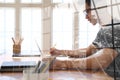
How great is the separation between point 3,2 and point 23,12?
0.36ft

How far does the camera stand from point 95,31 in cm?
79

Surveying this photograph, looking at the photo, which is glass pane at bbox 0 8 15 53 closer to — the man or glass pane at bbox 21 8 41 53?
glass pane at bbox 21 8 41 53

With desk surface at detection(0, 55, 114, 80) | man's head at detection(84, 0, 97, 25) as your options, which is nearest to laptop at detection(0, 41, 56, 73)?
desk surface at detection(0, 55, 114, 80)

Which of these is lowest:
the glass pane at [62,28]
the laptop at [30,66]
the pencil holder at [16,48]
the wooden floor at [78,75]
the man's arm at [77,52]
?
the wooden floor at [78,75]

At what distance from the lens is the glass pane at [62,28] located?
88 centimetres

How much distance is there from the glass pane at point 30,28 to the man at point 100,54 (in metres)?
0.12

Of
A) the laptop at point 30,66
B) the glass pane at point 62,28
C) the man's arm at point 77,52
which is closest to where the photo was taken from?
the laptop at point 30,66

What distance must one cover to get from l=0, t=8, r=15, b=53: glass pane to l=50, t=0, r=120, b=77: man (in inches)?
9.1

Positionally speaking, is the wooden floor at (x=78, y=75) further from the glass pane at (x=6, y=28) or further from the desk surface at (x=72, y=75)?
the glass pane at (x=6, y=28)

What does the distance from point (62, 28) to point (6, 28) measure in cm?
A: 30

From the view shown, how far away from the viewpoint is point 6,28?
0.91m

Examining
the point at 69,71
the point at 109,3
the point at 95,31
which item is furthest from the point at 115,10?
the point at 69,71

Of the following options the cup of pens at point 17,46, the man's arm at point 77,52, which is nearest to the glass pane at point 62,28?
the man's arm at point 77,52

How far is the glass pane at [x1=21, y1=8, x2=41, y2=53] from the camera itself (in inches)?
33.9
